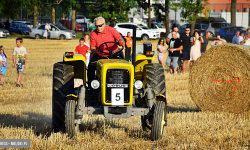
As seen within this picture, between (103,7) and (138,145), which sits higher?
(103,7)

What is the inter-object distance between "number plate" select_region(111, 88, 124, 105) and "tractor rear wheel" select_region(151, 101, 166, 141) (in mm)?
524

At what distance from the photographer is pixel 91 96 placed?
633 cm

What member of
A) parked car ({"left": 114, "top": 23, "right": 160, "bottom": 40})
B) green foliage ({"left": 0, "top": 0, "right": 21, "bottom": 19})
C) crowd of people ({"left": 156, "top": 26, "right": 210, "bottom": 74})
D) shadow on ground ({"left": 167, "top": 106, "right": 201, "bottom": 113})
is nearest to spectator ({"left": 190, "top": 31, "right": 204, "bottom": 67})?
crowd of people ({"left": 156, "top": 26, "right": 210, "bottom": 74})

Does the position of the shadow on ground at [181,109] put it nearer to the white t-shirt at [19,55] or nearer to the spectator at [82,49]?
the spectator at [82,49]

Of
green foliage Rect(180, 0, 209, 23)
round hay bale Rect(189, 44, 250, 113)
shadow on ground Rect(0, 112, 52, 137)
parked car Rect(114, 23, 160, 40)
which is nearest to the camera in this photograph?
shadow on ground Rect(0, 112, 52, 137)

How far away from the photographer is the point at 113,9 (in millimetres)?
35906

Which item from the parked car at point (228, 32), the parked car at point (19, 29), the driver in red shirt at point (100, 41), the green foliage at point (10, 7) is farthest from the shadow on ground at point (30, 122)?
the parked car at point (19, 29)

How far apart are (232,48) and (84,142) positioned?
4.05m

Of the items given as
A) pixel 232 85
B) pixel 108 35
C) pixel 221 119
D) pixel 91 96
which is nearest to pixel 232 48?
pixel 232 85

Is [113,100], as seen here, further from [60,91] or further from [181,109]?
[181,109]

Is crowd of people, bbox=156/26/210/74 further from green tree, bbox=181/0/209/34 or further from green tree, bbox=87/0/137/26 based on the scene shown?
green tree, bbox=87/0/137/26

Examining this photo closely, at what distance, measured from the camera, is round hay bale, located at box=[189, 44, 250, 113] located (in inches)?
312

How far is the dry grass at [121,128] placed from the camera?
5694 millimetres

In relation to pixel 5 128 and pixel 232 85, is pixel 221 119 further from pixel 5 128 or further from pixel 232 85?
pixel 5 128
